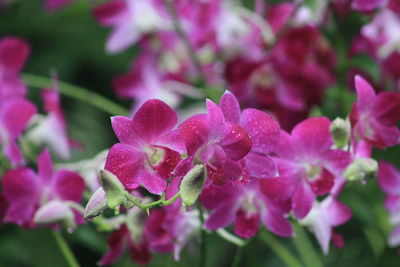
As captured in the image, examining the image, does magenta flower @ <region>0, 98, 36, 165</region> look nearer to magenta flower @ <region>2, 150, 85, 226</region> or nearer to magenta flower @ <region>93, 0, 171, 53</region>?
magenta flower @ <region>2, 150, 85, 226</region>

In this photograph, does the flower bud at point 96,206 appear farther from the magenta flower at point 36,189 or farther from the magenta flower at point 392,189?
the magenta flower at point 392,189

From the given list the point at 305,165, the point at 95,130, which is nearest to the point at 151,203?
the point at 305,165

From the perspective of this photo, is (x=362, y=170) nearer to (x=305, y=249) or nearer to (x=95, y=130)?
(x=305, y=249)

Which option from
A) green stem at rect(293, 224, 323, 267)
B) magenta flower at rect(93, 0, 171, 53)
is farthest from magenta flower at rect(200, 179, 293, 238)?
magenta flower at rect(93, 0, 171, 53)

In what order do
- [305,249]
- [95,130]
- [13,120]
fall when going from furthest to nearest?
[95,130], [305,249], [13,120]

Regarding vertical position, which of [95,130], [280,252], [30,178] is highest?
[30,178]

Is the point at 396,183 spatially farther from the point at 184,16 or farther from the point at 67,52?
the point at 67,52

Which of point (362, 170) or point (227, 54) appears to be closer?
point (362, 170)

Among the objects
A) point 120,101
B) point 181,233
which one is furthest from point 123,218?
point 120,101

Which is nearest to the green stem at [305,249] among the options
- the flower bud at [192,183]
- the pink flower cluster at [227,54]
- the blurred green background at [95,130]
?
the blurred green background at [95,130]

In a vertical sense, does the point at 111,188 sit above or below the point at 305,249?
above
